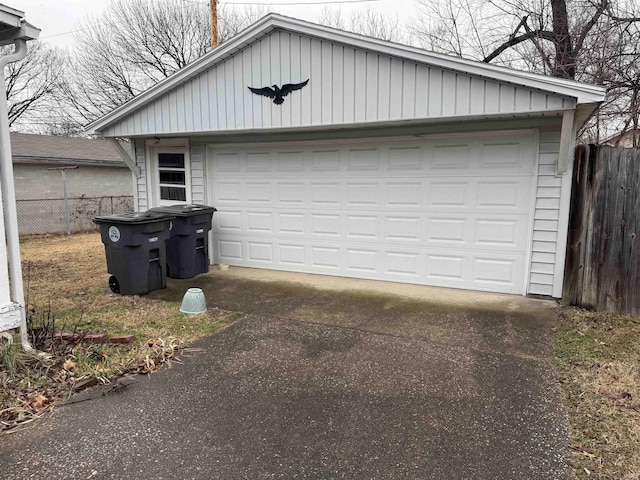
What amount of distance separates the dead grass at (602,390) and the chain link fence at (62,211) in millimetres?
12742

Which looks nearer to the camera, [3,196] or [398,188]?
[3,196]

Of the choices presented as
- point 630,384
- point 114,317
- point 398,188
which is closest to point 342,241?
point 398,188

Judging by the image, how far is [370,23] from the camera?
18.5m

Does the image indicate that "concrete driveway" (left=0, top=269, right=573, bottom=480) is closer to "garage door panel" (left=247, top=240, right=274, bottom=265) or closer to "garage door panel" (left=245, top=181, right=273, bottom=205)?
"garage door panel" (left=247, top=240, right=274, bottom=265)

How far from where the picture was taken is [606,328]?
186 inches

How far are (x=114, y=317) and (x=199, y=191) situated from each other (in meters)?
3.20

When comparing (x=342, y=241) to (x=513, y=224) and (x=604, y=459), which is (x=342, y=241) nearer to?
(x=513, y=224)

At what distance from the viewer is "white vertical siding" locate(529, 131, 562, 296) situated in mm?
5441

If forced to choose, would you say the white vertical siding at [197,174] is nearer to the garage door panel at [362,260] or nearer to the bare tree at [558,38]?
the garage door panel at [362,260]

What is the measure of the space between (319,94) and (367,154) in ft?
3.84

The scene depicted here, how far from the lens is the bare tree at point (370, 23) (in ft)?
58.5

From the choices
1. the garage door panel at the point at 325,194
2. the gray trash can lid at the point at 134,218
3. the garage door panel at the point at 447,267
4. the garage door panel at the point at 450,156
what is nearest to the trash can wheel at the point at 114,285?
the gray trash can lid at the point at 134,218

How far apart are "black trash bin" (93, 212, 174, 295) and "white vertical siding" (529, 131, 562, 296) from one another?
491 cm

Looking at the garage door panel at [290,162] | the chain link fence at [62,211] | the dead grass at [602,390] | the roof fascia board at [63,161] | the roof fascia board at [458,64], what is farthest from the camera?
the roof fascia board at [63,161]
